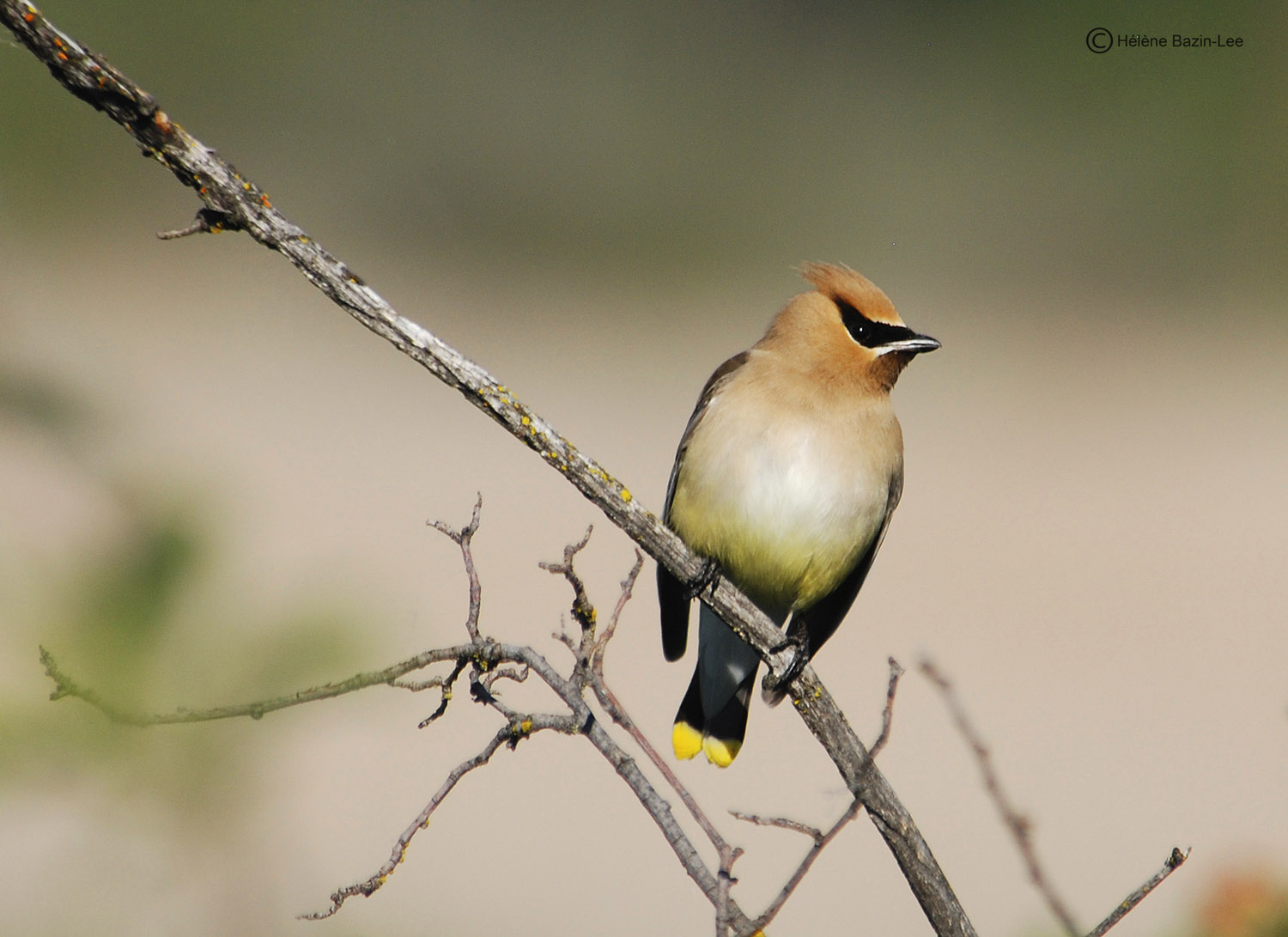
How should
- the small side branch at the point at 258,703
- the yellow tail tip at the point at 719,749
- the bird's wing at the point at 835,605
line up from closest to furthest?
the small side branch at the point at 258,703, the bird's wing at the point at 835,605, the yellow tail tip at the point at 719,749

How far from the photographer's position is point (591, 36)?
42.6 feet

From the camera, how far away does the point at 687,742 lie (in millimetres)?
3789

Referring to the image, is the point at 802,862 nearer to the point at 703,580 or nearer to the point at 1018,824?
the point at 1018,824

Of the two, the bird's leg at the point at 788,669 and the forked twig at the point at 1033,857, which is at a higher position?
the forked twig at the point at 1033,857

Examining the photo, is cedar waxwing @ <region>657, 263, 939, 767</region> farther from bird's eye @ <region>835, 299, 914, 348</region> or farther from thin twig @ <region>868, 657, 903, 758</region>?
thin twig @ <region>868, 657, 903, 758</region>

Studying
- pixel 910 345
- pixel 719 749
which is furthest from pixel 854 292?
pixel 719 749

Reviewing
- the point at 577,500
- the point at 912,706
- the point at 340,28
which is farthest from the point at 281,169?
the point at 912,706

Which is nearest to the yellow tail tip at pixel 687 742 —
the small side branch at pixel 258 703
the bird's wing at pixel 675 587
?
the bird's wing at pixel 675 587

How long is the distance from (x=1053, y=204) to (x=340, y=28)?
641 centimetres

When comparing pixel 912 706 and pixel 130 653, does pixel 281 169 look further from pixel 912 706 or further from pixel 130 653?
pixel 130 653

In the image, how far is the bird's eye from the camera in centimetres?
358

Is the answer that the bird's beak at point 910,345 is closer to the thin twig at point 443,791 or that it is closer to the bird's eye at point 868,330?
the bird's eye at point 868,330

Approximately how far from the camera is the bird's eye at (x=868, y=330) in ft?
11.7

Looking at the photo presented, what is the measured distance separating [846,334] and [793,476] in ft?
1.42
